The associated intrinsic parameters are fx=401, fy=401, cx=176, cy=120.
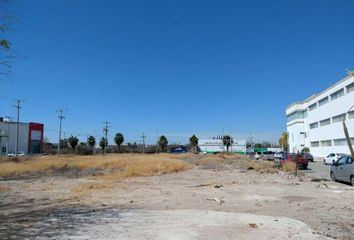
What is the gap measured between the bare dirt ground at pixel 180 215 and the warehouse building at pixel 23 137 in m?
102

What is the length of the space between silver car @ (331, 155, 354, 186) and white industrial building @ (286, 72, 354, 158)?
106 feet

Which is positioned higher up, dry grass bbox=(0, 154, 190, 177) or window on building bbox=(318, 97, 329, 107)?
window on building bbox=(318, 97, 329, 107)

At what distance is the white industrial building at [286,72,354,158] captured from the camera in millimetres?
62775

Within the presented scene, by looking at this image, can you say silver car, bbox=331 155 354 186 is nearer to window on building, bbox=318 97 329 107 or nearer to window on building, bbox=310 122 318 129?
window on building, bbox=318 97 329 107

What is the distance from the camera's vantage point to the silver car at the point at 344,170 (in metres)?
21.3

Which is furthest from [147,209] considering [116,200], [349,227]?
[349,227]

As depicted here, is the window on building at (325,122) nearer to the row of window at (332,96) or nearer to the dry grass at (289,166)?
the row of window at (332,96)

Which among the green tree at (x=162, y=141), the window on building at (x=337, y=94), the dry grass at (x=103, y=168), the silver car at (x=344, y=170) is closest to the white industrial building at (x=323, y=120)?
the window on building at (x=337, y=94)

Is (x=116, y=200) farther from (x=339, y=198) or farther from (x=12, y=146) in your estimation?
(x=12, y=146)

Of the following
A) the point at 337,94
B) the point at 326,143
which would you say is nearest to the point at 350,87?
the point at 337,94

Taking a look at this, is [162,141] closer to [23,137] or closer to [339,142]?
[23,137]

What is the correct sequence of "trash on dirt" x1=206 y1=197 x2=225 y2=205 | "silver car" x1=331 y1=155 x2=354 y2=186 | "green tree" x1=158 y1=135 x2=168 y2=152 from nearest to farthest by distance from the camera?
"trash on dirt" x1=206 y1=197 x2=225 y2=205, "silver car" x1=331 y1=155 x2=354 y2=186, "green tree" x1=158 y1=135 x2=168 y2=152

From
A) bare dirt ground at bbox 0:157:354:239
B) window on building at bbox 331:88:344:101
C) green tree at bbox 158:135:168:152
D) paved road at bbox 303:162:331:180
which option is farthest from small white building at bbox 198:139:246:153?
bare dirt ground at bbox 0:157:354:239

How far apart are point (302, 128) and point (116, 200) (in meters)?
86.3
